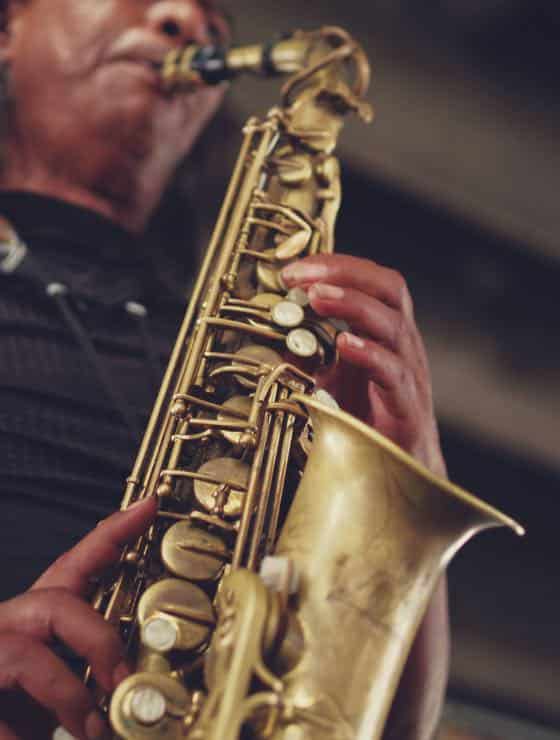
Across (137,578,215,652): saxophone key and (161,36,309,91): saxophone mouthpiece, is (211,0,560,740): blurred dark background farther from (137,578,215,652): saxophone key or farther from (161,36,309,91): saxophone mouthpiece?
(137,578,215,652): saxophone key

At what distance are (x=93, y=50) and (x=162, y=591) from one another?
4.57ft

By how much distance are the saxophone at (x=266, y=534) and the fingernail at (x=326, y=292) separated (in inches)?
1.2

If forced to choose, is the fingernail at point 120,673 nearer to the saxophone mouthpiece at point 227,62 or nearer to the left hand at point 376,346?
the left hand at point 376,346

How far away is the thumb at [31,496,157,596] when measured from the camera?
31.0 inches

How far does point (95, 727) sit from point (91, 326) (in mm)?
835

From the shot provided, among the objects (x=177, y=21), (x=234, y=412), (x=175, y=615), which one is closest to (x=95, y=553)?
(x=175, y=615)

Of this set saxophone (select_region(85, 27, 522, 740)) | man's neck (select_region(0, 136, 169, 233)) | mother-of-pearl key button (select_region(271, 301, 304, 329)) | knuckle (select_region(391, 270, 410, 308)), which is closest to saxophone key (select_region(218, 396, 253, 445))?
saxophone (select_region(85, 27, 522, 740))

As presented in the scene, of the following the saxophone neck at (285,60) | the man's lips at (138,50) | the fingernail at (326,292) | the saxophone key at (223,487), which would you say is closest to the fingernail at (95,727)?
the saxophone key at (223,487)

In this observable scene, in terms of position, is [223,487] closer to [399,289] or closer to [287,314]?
[287,314]

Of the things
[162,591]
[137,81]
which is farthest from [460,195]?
[162,591]

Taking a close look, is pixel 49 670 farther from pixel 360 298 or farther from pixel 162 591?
pixel 360 298

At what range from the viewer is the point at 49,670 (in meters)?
0.71

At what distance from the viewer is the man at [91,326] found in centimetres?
75

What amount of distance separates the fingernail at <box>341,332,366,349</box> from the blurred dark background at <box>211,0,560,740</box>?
1.36 meters
